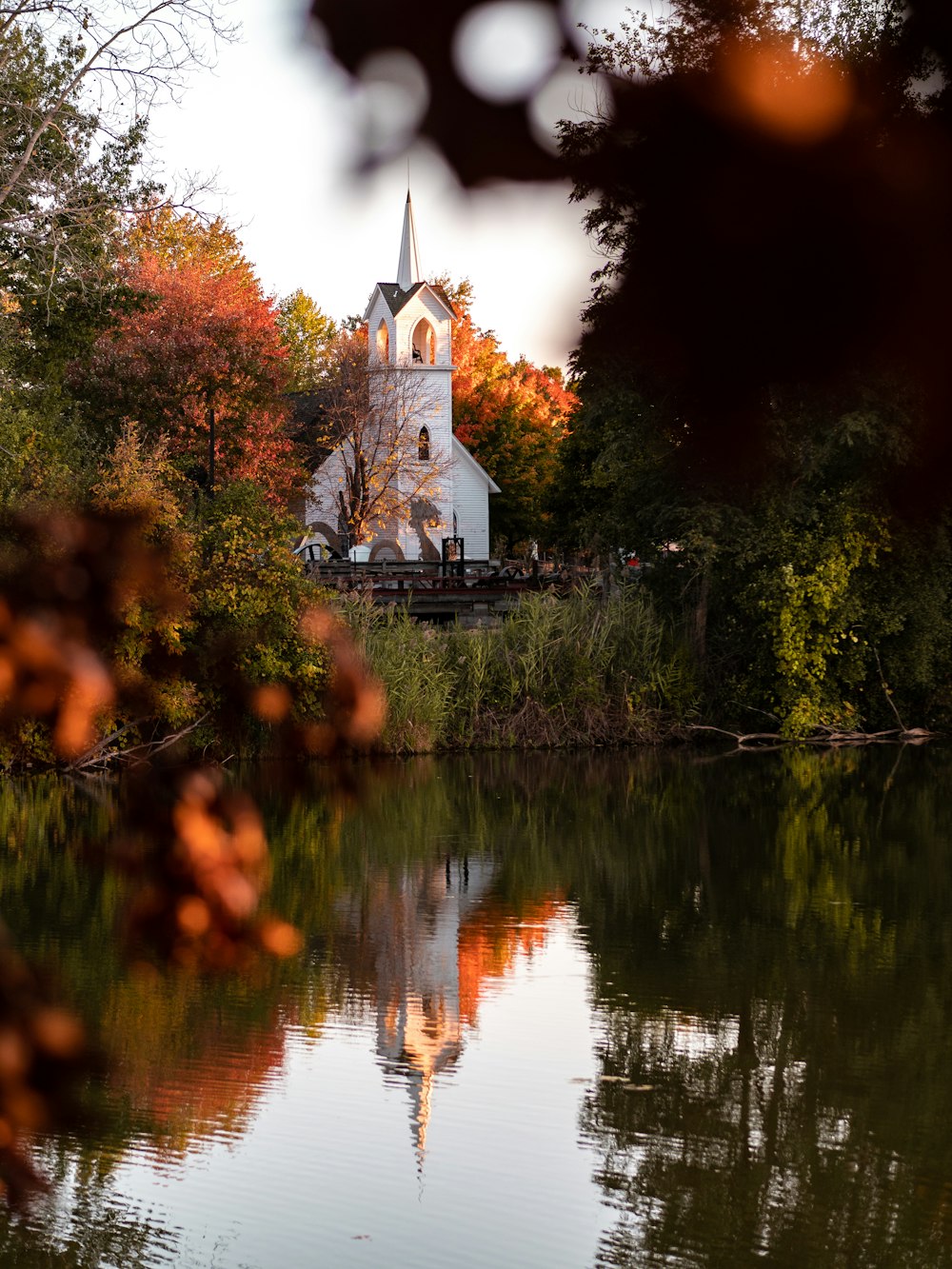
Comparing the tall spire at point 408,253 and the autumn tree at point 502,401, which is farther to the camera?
the autumn tree at point 502,401

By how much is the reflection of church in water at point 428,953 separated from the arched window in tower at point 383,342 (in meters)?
5.78

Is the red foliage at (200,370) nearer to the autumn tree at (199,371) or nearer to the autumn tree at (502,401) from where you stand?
the autumn tree at (199,371)

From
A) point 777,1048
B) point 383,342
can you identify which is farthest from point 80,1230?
point 383,342

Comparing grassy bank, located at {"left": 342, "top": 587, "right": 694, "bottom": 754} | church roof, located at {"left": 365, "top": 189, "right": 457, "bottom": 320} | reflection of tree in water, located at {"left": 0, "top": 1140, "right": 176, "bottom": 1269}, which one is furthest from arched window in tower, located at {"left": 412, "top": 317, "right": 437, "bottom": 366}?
grassy bank, located at {"left": 342, "top": 587, "right": 694, "bottom": 754}

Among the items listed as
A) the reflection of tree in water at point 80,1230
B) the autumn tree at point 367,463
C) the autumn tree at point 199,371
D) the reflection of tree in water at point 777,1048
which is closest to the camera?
the autumn tree at point 367,463

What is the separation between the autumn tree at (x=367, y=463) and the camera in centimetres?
168

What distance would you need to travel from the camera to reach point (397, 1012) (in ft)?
30.5

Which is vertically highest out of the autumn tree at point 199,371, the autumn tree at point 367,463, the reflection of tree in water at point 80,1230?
the autumn tree at point 199,371

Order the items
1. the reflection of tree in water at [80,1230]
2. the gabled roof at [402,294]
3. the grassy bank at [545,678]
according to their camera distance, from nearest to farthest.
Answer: the gabled roof at [402,294] → the reflection of tree in water at [80,1230] → the grassy bank at [545,678]

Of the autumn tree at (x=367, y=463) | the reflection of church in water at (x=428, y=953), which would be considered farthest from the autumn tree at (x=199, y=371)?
the reflection of church in water at (x=428, y=953)

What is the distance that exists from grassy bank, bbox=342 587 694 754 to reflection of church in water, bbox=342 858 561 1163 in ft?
20.9

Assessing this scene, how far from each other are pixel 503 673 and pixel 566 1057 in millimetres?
13117

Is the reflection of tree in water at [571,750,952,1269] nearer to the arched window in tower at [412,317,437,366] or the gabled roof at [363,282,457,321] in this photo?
the arched window in tower at [412,317,437,366]

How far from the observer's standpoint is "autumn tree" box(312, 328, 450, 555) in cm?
168
